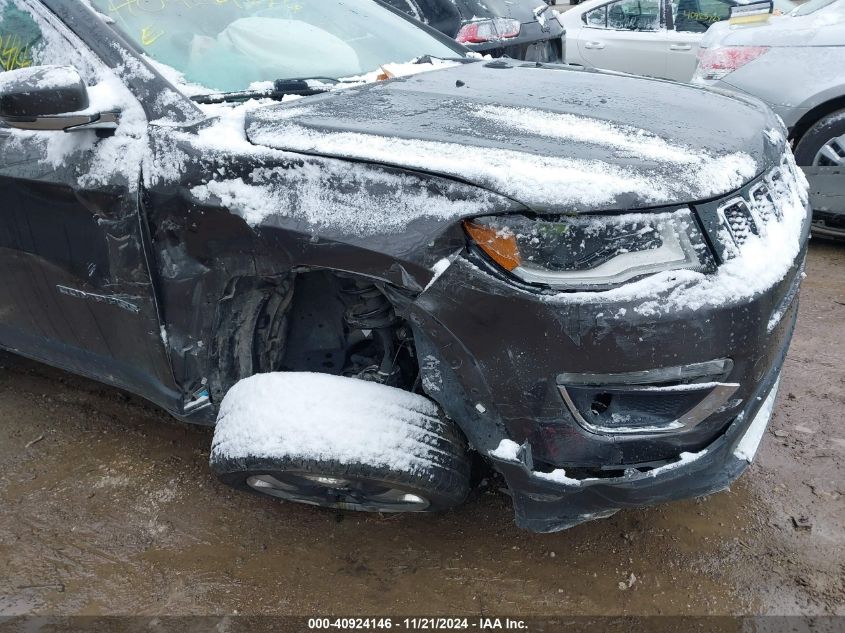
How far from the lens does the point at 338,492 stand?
7.07 feet

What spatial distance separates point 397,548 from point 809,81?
3543 millimetres

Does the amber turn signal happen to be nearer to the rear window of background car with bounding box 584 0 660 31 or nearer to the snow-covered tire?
the snow-covered tire

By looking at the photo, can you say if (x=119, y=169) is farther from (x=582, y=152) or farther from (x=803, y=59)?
(x=803, y=59)

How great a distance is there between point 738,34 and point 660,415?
373 centimetres

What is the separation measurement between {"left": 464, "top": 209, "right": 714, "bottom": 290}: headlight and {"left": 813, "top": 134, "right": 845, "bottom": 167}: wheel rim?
3041mm

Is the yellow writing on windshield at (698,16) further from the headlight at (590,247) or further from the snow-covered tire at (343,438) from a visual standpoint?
the snow-covered tire at (343,438)

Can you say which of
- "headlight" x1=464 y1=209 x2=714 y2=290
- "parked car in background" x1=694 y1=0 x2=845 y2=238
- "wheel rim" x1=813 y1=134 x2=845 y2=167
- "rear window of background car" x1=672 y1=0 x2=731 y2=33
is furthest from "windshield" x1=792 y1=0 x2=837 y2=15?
"headlight" x1=464 y1=209 x2=714 y2=290

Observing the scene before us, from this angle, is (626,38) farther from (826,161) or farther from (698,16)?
A: (826,161)

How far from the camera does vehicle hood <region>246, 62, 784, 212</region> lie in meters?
1.64

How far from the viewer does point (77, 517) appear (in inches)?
98.1

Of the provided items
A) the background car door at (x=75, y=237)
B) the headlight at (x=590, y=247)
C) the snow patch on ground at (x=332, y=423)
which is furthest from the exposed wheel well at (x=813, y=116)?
the background car door at (x=75, y=237)

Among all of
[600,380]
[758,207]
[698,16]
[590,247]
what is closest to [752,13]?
[698,16]

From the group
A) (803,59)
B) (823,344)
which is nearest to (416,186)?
(823,344)

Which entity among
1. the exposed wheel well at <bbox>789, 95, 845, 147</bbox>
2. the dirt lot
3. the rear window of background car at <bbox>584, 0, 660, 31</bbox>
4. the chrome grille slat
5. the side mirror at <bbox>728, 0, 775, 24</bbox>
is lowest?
the dirt lot
